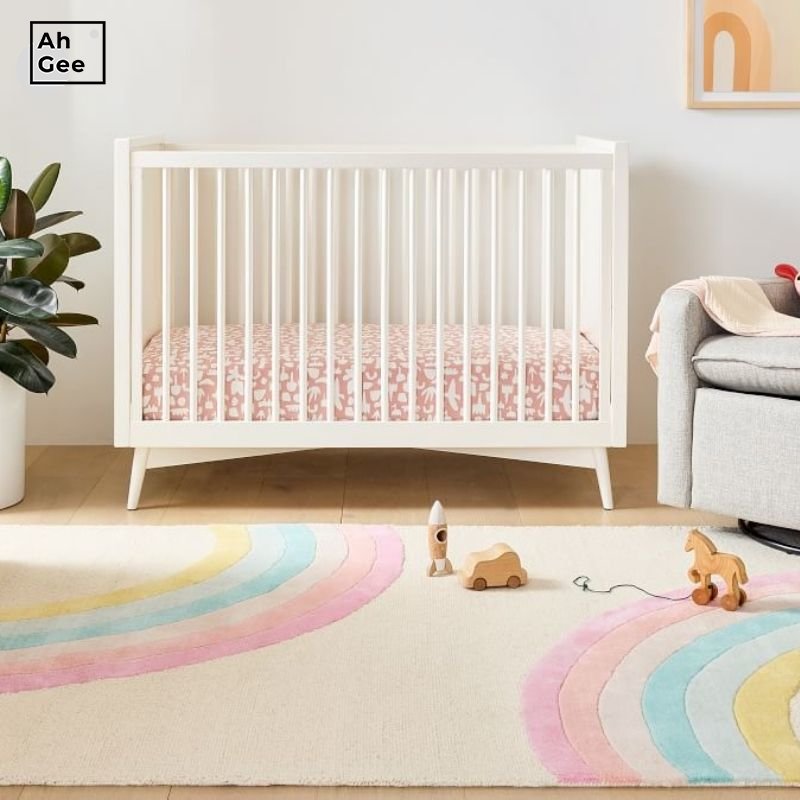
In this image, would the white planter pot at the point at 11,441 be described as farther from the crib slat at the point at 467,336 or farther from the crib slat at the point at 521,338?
the crib slat at the point at 521,338

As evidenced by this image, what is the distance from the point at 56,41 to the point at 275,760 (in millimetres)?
2457

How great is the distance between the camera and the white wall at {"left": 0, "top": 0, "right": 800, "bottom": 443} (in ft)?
10.9

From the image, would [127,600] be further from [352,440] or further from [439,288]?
[439,288]

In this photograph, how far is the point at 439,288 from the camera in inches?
108

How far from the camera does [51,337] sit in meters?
2.66

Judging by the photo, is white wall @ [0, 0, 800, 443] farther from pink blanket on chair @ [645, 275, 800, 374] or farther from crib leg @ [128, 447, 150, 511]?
pink blanket on chair @ [645, 275, 800, 374]

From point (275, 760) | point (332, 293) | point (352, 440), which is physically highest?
point (332, 293)

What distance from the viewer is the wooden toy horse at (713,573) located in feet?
6.69

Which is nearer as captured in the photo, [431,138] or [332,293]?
[332,293]

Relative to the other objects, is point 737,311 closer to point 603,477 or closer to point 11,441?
point 603,477

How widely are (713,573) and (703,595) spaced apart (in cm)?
4

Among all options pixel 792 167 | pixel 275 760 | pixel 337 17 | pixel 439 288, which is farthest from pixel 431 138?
pixel 275 760

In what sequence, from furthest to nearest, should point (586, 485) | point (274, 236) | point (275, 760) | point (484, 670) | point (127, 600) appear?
1. point (586, 485)
2. point (274, 236)
3. point (127, 600)
4. point (484, 670)
5. point (275, 760)

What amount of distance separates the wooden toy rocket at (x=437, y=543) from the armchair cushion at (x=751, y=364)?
0.66m
